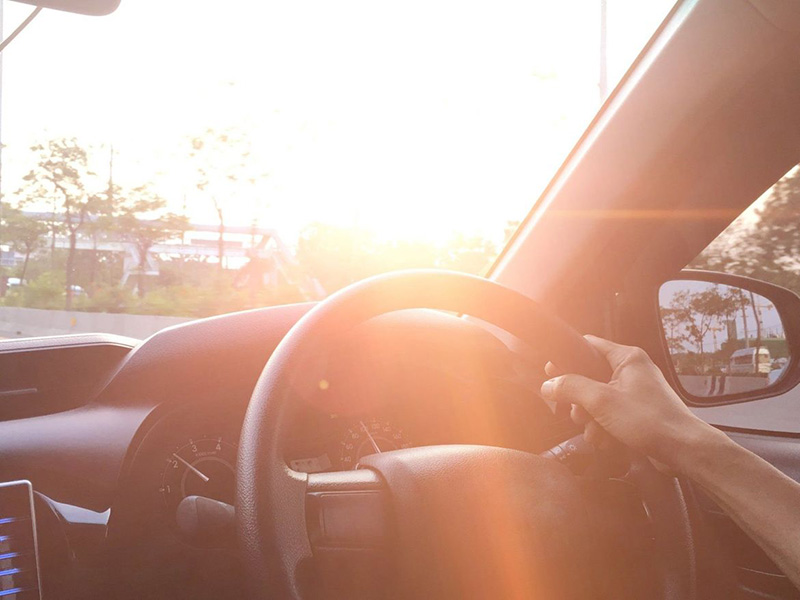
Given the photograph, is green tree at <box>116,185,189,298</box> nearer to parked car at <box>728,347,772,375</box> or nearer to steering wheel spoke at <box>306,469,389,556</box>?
steering wheel spoke at <box>306,469,389,556</box>

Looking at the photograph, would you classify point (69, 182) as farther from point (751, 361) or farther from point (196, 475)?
point (751, 361)

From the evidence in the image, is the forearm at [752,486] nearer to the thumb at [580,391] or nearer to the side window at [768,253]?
the thumb at [580,391]

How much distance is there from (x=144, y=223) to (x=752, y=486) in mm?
3471

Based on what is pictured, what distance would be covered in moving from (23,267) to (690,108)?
2.50 metres

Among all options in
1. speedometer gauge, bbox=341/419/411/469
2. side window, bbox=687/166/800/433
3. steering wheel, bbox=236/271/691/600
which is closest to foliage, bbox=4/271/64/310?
speedometer gauge, bbox=341/419/411/469

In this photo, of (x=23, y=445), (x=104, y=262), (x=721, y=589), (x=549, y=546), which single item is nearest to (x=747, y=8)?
(x=549, y=546)

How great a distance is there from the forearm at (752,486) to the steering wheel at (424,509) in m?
0.24

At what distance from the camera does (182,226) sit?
3.86m

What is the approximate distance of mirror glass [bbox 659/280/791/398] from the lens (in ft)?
8.46

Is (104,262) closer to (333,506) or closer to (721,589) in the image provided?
(333,506)

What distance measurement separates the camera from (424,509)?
5.22ft

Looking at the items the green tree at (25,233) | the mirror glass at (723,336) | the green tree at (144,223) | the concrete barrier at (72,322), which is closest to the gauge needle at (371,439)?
the concrete barrier at (72,322)

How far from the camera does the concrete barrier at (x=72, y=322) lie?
9.66 feet

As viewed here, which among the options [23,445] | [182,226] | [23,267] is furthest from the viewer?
[182,226]
